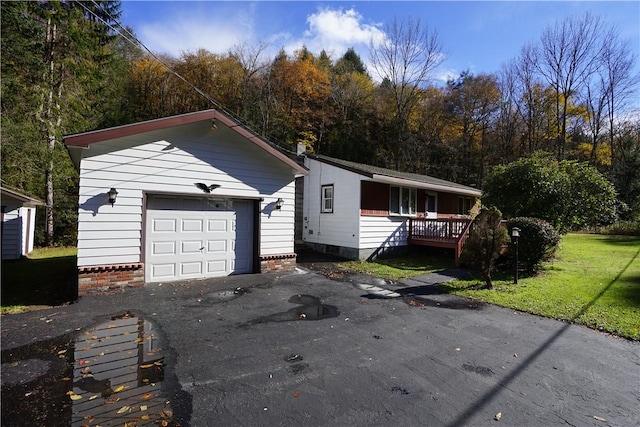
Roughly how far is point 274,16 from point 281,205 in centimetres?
593

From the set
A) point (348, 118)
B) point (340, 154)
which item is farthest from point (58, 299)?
point (348, 118)

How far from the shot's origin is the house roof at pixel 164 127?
6.62m

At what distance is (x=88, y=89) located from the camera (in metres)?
17.1

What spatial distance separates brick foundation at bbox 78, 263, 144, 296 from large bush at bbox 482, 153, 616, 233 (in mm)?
13908

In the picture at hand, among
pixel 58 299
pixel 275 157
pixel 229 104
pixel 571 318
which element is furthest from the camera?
pixel 229 104

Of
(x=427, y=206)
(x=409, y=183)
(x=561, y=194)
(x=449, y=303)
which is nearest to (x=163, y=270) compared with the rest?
(x=449, y=303)

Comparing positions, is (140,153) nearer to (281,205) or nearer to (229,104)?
(281,205)

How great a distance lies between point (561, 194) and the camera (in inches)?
477

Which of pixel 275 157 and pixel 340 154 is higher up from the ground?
pixel 340 154

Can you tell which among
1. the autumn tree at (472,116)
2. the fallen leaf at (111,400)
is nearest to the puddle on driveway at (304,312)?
the fallen leaf at (111,400)

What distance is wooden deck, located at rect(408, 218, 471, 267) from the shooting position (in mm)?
11453

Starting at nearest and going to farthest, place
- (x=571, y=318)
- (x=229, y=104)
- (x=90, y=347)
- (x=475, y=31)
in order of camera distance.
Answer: (x=90, y=347)
(x=571, y=318)
(x=475, y=31)
(x=229, y=104)

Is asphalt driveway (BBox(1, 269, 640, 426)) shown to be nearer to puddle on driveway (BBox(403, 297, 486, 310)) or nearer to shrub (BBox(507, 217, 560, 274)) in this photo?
puddle on driveway (BBox(403, 297, 486, 310))

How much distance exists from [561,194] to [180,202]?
13.6 metres
